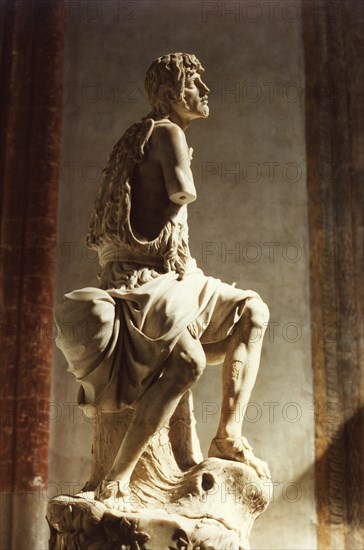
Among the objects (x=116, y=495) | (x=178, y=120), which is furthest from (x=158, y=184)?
(x=116, y=495)

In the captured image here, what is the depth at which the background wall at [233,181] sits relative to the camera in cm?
629

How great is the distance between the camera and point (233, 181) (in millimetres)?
6742

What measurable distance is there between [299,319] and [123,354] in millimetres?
2446

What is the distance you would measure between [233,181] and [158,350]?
9.14 ft

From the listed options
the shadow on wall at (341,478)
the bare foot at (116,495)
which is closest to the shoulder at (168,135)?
the bare foot at (116,495)

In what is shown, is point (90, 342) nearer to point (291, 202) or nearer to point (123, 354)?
point (123, 354)

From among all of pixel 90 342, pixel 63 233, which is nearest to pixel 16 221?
pixel 63 233

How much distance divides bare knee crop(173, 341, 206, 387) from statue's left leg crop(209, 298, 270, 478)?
12.0 inches

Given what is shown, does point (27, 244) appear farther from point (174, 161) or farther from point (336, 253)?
point (174, 161)

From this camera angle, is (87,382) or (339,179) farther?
(339,179)

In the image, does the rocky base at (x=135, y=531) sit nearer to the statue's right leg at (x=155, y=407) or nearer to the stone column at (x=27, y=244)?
the statue's right leg at (x=155, y=407)

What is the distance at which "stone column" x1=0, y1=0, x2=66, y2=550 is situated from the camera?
20.2ft

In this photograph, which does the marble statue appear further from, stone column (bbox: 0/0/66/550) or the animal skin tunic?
stone column (bbox: 0/0/66/550)

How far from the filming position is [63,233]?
6645mm
